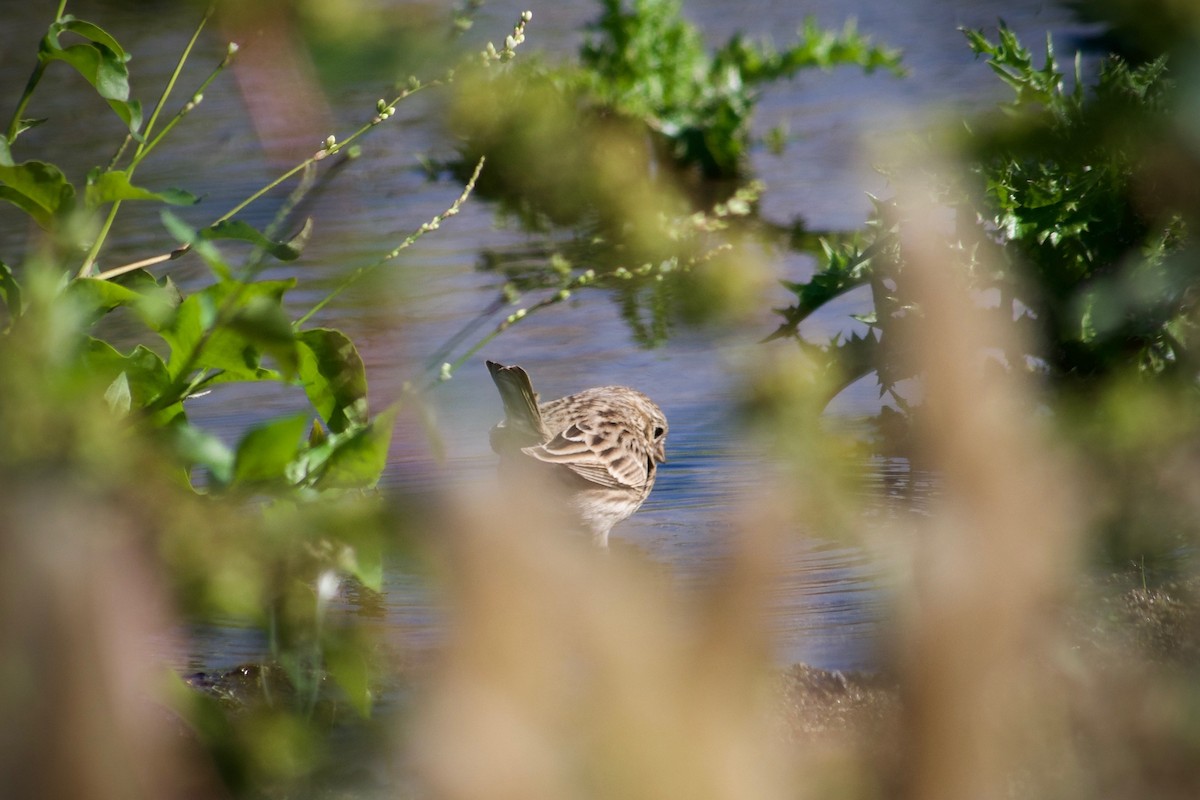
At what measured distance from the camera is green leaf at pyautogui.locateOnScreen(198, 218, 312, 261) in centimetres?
188

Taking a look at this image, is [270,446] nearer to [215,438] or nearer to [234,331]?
[234,331]

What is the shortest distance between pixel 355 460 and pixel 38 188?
68 cm

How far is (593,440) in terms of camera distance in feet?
15.8

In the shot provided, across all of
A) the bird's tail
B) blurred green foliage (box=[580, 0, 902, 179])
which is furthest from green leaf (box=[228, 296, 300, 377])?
blurred green foliage (box=[580, 0, 902, 179])

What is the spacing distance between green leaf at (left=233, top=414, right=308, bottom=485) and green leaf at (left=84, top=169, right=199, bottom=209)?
1.85 ft

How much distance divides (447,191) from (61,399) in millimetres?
6628

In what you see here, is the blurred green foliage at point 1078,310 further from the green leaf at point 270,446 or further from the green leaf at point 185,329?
the green leaf at point 185,329

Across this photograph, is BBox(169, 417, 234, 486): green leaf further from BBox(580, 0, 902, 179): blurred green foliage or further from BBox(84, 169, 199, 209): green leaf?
BBox(580, 0, 902, 179): blurred green foliage

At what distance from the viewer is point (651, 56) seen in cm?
762

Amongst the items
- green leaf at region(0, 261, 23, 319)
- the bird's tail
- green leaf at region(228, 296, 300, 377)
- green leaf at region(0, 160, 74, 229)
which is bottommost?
the bird's tail

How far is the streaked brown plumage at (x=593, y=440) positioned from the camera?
4430 mm

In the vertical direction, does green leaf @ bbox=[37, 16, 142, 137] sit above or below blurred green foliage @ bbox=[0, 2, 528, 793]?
above

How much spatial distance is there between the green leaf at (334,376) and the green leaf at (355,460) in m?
0.38

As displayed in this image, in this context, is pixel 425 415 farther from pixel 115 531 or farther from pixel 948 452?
pixel 948 452
